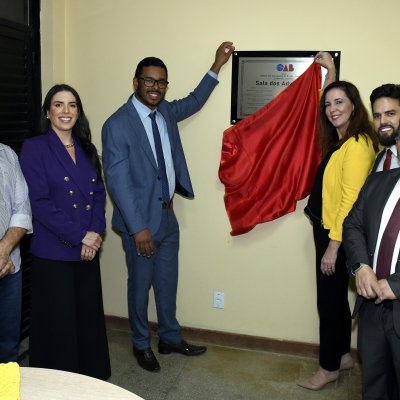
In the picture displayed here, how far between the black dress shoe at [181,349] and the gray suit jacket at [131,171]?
811mm

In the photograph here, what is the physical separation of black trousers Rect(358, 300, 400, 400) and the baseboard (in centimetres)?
106

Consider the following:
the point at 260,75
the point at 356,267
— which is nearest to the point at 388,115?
the point at 356,267

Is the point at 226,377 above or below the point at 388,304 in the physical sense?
below

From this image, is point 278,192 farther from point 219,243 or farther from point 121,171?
point 121,171

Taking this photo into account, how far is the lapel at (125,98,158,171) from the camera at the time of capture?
2.84 meters

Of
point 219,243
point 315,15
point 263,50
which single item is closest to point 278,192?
point 219,243

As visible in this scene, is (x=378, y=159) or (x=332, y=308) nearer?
(x=378, y=159)

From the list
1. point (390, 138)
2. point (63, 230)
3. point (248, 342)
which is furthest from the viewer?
point (248, 342)

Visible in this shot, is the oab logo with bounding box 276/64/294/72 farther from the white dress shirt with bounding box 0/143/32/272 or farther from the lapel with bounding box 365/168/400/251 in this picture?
the white dress shirt with bounding box 0/143/32/272

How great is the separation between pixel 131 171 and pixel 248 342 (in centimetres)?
140

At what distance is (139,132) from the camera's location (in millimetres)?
2848

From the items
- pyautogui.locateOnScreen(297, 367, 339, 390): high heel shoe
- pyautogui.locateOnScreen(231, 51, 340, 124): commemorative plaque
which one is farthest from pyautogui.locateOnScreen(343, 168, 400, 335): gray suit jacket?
pyautogui.locateOnScreen(231, 51, 340, 124): commemorative plaque

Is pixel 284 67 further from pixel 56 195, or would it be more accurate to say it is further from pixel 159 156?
pixel 56 195

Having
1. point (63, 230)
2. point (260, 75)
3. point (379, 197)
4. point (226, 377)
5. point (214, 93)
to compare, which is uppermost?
point (260, 75)
